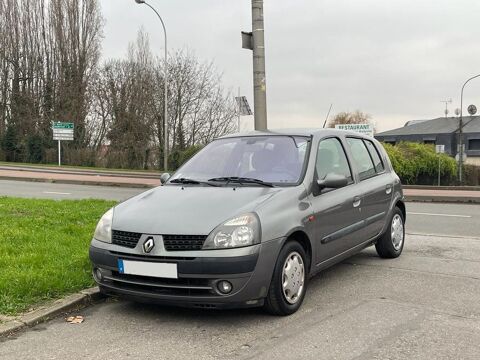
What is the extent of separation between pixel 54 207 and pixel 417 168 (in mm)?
19511

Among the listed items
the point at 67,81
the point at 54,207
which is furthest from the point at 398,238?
the point at 67,81

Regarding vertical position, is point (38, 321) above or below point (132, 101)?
below

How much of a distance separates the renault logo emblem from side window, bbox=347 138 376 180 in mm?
2785

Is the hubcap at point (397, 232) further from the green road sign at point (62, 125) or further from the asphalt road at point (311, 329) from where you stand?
the green road sign at point (62, 125)

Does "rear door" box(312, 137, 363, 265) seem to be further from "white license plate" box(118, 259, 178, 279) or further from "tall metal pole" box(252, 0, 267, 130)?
"tall metal pole" box(252, 0, 267, 130)

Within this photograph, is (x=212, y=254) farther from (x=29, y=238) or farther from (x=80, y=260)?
(x=29, y=238)

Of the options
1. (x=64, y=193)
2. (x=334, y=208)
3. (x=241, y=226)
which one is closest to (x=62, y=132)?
(x=64, y=193)

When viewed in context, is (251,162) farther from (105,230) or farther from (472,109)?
(472,109)

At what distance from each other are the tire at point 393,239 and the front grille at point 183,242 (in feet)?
10.9

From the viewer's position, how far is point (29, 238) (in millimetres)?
6930

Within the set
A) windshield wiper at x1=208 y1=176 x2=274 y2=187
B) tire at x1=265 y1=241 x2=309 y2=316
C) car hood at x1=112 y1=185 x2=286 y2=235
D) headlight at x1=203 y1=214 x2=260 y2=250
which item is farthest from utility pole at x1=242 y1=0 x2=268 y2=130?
headlight at x1=203 y1=214 x2=260 y2=250

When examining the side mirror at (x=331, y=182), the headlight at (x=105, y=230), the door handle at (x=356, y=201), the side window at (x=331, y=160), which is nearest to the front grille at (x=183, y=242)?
the headlight at (x=105, y=230)

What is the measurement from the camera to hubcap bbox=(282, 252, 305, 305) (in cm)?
438

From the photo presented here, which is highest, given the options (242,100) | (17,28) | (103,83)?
(17,28)
